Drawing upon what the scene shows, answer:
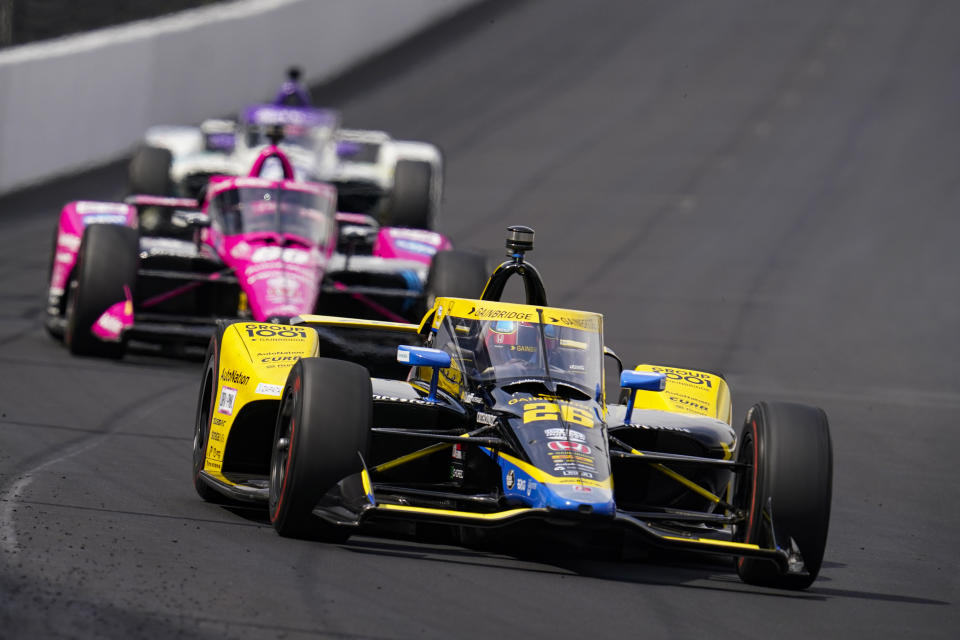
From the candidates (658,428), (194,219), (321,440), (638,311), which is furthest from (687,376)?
(638,311)

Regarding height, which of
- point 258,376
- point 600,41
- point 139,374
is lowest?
point 139,374

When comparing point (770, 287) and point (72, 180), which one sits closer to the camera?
point (770, 287)

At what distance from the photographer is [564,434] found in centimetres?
765

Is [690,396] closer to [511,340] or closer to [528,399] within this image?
[511,340]

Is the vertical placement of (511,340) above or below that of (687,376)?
above

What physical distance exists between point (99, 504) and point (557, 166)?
68.7 ft

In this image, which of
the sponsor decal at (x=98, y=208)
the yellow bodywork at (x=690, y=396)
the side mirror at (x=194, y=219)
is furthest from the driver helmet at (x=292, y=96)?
the yellow bodywork at (x=690, y=396)

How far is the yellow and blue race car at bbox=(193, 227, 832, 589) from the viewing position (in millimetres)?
7344

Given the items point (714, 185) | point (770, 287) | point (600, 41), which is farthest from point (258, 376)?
point (600, 41)

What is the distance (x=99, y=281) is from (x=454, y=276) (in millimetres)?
2961

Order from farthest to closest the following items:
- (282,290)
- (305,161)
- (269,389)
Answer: (305,161) → (282,290) → (269,389)

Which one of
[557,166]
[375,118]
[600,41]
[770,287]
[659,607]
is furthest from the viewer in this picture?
[600,41]

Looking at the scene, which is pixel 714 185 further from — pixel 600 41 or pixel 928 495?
pixel 928 495

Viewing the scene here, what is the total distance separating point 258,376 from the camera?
8586 millimetres
